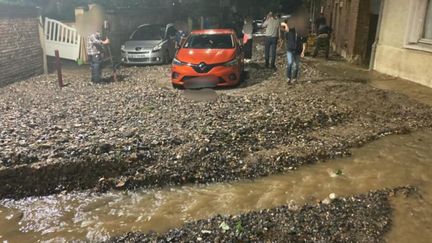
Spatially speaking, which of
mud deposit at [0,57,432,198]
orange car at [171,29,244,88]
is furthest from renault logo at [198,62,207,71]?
mud deposit at [0,57,432,198]

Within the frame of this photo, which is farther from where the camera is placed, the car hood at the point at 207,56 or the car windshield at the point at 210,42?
the car windshield at the point at 210,42

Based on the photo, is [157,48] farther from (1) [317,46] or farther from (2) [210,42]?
(1) [317,46]

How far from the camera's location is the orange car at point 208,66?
9.05 metres

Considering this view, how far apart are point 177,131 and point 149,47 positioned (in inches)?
314

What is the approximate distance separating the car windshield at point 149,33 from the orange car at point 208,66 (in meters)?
4.66

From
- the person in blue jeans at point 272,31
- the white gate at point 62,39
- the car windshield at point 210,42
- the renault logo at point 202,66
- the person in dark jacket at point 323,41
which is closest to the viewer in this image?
the renault logo at point 202,66

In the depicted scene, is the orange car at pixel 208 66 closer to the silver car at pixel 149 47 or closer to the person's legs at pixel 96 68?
the person's legs at pixel 96 68

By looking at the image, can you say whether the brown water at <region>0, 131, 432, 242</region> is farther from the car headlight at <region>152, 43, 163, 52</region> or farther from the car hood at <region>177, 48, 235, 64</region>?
the car headlight at <region>152, 43, 163, 52</region>

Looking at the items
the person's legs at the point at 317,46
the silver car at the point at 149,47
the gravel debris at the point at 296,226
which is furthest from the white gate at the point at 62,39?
the gravel debris at the point at 296,226

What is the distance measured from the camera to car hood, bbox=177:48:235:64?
915 centimetres

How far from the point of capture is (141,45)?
13.2 meters

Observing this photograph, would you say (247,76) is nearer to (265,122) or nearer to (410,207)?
(265,122)

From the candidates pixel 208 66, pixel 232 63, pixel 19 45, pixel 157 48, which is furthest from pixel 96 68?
pixel 232 63

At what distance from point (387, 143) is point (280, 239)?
325 centimetres
